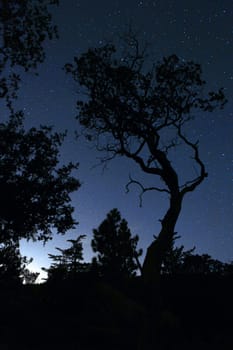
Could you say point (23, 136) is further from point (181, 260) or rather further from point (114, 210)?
point (181, 260)

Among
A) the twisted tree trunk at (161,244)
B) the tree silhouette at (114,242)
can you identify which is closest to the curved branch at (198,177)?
the twisted tree trunk at (161,244)

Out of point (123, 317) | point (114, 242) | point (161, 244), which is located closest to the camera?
point (123, 317)

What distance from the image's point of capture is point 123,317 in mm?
13641

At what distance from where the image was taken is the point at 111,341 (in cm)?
1317

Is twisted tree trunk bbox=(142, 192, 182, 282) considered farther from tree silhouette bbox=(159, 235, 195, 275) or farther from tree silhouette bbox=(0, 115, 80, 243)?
tree silhouette bbox=(159, 235, 195, 275)

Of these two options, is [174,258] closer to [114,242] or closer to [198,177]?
[114,242]

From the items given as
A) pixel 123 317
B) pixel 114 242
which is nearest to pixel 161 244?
pixel 123 317

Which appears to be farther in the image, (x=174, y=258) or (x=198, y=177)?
(x=174, y=258)

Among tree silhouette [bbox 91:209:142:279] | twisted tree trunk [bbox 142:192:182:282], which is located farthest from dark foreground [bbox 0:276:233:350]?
tree silhouette [bbox 91:209:142:279]

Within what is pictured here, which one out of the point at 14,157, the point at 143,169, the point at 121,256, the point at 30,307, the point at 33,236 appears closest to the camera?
the point at 143,169

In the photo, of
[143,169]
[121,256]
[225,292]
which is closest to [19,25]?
[143,169]

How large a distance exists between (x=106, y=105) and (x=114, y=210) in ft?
118

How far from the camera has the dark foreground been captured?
12.6 meters

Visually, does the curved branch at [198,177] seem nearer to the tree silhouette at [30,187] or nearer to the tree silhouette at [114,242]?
the tree silhouette at [30,187]
